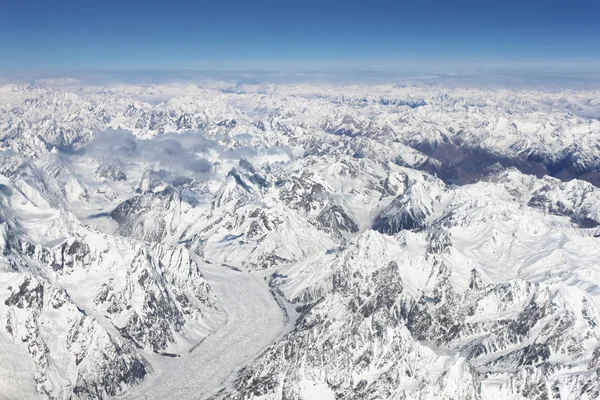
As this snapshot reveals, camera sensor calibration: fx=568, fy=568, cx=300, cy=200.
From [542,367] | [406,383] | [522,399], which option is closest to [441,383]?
[406,383]

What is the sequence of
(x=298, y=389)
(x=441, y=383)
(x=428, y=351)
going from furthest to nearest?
(x=298, y=389), (x=428, y=351), (x=441, y=383)

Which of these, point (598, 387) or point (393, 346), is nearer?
point (598, 387)

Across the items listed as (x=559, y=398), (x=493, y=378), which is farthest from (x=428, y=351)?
(x=559, y=398)

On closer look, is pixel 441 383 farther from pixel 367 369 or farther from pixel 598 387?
pixel 598 387

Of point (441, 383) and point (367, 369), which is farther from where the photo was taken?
point (367, 369)

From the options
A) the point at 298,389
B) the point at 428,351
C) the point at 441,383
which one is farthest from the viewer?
the point at 298,389

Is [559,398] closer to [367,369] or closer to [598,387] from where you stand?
[598,387]

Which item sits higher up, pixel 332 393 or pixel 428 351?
pixel 428 351

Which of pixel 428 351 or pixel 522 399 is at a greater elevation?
pixel 428 351

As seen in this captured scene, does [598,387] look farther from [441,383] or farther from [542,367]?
Result: [441,383]
